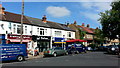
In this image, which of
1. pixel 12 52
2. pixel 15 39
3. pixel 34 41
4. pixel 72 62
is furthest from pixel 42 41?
pixel 72 62

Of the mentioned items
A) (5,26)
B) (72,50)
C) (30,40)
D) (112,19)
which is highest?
(112,19)

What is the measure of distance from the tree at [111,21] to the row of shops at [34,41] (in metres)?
13.4

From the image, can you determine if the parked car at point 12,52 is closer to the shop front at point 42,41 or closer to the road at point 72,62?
the road at point 72,62

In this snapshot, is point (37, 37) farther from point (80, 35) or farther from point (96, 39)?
point (96, 39)

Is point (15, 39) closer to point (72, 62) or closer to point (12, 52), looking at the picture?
point (12, 52)

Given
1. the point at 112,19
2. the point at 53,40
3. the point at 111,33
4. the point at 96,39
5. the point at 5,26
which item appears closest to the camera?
the point at 5,26

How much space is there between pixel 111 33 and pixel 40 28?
2064 centimetres

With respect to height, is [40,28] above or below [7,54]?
above

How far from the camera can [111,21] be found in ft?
134

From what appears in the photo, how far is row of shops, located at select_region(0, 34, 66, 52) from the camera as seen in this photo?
26969mm

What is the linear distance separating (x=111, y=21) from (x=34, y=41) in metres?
20.9

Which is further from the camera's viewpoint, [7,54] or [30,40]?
[30,40]

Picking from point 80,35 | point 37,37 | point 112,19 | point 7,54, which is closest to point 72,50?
point 37,37

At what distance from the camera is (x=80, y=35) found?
50969mm
